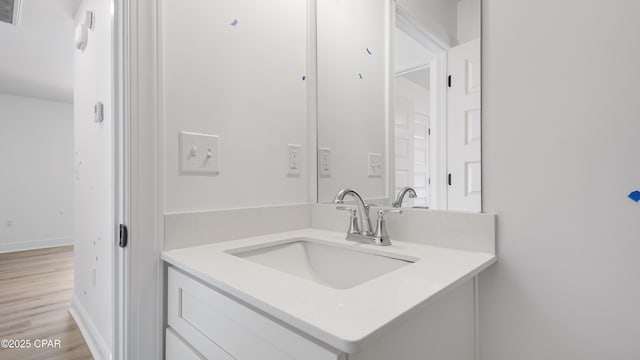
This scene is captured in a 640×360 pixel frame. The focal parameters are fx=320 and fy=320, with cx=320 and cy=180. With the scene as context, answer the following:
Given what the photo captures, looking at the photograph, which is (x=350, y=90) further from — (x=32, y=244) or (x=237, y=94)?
(x=32, y=244)

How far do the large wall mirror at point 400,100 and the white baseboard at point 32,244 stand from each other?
4926mm

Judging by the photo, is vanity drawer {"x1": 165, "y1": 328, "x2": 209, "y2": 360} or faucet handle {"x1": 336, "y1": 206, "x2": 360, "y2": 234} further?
faucet handle {"x1": 336, "y1": 206, "x2": 360, "y2": 234}

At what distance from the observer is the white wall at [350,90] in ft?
4.23

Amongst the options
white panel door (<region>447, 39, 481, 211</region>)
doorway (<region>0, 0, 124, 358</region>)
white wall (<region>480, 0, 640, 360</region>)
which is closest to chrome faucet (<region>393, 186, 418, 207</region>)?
white panel door (<region>447, 39, 481, 211</region>)

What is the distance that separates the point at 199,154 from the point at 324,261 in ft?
1.86

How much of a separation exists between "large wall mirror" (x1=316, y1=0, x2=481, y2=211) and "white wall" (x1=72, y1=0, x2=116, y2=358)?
0.88m

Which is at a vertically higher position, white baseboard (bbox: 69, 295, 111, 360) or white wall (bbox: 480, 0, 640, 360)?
white wall (bbox: 480, 0, 640, 360)

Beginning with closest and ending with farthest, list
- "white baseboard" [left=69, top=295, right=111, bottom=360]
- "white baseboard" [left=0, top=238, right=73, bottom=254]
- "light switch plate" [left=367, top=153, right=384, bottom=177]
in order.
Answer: "light switch plate" [left=367, top=153, right=384, bottom=177] < "white baseboard" [left=69, top=295, right=111, bottom=360] < "white baseboard" [left=0, top=238, right=73, bottom=254]

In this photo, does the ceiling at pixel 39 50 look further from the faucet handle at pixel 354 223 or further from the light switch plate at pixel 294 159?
the faucet handle at pixel 354 223

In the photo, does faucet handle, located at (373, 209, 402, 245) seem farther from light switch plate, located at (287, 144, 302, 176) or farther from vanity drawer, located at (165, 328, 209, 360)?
vanity drawer, located at (165, 328, 209, 360)

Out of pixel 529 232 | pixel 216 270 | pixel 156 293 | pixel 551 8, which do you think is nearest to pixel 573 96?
pixel 551 8

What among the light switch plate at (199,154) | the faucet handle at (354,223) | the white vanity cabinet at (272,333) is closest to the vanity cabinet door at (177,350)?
the white vanity cabinet at (272,333)

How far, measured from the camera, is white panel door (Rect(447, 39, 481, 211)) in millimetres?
939

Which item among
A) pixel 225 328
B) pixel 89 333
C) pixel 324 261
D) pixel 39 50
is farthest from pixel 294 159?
pixel 39 50
